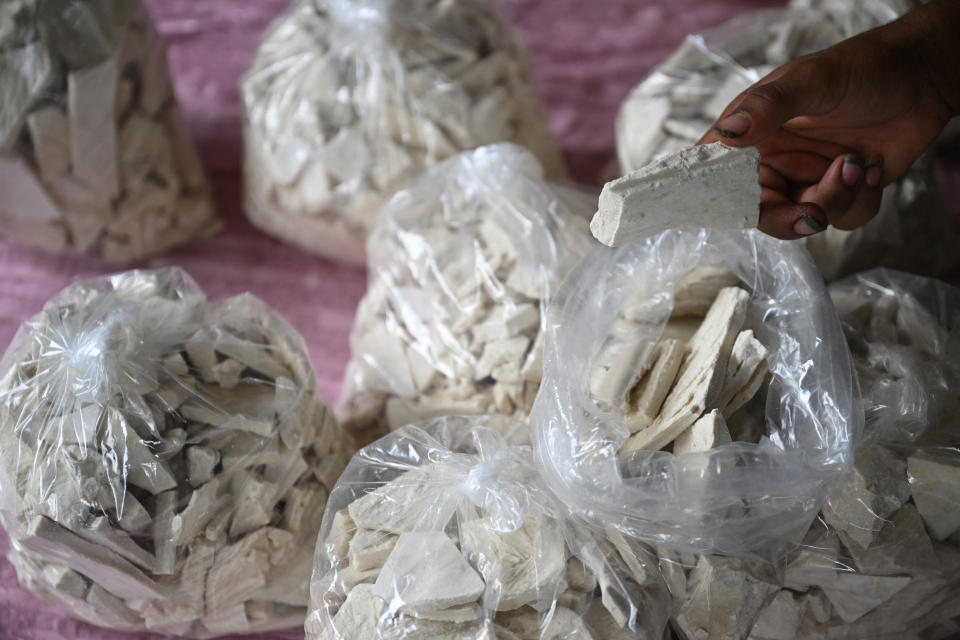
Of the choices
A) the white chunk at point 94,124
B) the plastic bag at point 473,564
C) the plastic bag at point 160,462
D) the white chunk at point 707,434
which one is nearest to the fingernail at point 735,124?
the white chunk at point 707,434

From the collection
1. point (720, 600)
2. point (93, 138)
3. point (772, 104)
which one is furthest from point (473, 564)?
point (93, 138)

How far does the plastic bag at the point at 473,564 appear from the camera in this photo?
688mm

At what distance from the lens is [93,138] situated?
3.73 feet

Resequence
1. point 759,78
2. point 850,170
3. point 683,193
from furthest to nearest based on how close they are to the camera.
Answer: point 759,78 < point 850,170 < point 683,193

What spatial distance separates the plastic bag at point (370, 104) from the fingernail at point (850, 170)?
0.51 meters

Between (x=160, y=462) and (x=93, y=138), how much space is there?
0.58 metres

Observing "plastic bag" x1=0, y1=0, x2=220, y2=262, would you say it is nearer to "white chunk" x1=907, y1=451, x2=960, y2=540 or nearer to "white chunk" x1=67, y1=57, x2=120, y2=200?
"white chunk" x1=67, y1=57, x2=120, y2=200

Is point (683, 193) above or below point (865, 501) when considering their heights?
above

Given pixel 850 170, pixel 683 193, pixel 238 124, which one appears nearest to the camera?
pixel 683 193

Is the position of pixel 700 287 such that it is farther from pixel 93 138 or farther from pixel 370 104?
pixel 93 138

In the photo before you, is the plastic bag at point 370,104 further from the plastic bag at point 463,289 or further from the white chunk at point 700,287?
the white chunk at point 700,287

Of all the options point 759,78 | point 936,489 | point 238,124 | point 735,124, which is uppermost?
point 735,124

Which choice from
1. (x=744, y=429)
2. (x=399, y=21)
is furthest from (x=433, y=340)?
(x=399, y=21)

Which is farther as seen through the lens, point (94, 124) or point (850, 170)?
point (94, 124)
